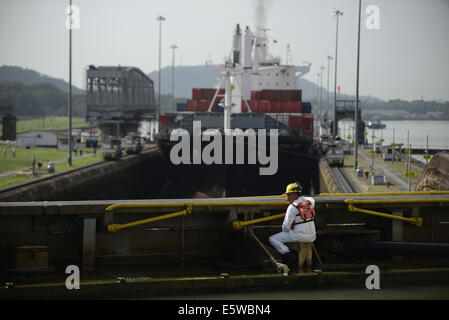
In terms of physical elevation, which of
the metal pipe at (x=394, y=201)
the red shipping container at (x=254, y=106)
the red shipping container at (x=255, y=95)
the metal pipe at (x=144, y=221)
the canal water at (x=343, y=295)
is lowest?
the canal water at (x=343, y=295)

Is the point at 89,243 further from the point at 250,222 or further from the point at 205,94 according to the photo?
the point at 205,94

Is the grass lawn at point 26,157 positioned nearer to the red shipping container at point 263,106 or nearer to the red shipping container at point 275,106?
the red shipping container at point 263,106

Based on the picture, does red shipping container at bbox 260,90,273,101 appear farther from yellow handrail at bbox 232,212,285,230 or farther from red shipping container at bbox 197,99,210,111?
yellow handrail at bbox 232,212,285,230

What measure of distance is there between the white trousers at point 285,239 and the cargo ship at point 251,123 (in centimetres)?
4544

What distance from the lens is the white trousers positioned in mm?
14102

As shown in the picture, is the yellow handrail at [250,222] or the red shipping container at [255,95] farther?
the red shipping container at [255,95]

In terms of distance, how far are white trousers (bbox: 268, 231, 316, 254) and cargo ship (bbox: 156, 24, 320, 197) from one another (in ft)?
149

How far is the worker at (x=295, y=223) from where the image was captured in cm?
1375

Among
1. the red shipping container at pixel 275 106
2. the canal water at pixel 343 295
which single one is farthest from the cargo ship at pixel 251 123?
the canal water at pixel 343 295

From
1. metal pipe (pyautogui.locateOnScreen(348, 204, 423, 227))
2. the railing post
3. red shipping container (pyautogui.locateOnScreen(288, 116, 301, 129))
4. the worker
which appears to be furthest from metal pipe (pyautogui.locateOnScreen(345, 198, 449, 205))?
red shipping container (pyautogui.locateOnScreen(288, 116, 301, 129))

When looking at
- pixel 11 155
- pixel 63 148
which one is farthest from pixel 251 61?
pixel 11 155

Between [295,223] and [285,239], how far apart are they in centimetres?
46

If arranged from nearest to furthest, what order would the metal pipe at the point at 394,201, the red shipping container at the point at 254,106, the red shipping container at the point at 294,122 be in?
the metal pipe at the point at 394,201 < the red shipping container at the point at 294,122 < the red shipping container at the point at 254,106

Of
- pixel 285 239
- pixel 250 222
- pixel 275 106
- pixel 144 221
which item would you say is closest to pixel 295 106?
pixel 275 106
